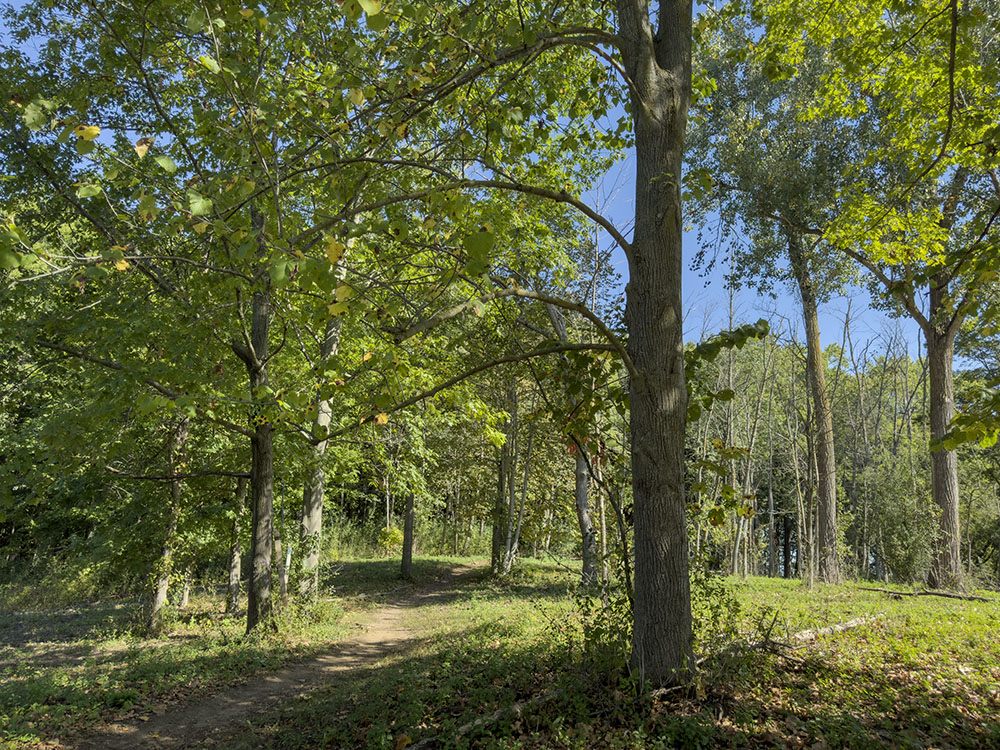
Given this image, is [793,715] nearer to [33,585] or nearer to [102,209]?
[102,209]

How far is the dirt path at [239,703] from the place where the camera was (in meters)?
5.27

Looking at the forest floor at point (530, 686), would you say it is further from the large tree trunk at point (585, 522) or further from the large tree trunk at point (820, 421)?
the large tree trunk at point (820, 421)

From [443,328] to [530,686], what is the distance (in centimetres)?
859

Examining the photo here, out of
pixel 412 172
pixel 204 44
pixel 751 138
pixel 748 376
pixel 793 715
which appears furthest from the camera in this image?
pixel 748 376

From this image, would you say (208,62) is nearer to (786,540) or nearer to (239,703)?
(239,703)

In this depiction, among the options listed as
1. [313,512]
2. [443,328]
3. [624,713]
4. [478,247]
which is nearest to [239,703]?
[624,713]

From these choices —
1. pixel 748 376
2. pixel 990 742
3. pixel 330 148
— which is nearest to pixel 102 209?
pixel 330 148

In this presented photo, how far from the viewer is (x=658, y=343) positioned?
384cm

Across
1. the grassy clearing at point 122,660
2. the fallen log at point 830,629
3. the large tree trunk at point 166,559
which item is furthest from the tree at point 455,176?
the large tree trunk at point 166,559

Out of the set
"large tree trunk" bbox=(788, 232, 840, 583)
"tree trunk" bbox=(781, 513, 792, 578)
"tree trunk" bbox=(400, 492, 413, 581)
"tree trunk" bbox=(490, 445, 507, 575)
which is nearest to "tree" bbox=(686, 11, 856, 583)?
"large tree trunk" bbox=(788, 232, 840, 583)

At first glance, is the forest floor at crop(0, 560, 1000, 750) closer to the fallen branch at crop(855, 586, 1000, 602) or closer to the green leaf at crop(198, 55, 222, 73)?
the fallen branch at crop(855, 586, 1000, 602)

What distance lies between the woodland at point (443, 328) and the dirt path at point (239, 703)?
6 cm

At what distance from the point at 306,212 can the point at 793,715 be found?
25.7 feet

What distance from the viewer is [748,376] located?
2461 cm
